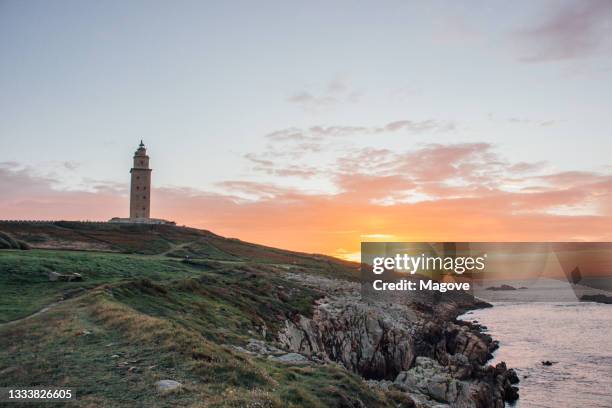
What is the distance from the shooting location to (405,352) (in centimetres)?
4528

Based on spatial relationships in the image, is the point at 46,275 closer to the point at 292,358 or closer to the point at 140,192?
the point at 292,358

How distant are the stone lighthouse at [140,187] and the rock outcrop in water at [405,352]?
73.8 meters

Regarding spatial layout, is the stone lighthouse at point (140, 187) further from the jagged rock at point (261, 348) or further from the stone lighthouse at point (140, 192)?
the jagged rock at point (261, 348)

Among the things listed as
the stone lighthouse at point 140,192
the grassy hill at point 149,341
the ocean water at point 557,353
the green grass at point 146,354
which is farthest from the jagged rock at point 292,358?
the stone lighthouse at point 140,192

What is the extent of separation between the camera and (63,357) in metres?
18.5

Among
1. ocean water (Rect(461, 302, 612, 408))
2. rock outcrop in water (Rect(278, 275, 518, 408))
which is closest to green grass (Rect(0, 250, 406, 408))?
rock outcrop in water (Rect(278, 275, 518, 408))

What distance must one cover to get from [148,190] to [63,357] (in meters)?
105

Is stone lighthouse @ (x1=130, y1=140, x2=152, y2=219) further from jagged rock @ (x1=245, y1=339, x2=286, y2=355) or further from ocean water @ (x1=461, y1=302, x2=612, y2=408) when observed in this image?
jagged rock @ (x1=245, y1=339, x2=286, y2=355)

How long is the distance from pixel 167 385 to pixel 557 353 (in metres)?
59.1

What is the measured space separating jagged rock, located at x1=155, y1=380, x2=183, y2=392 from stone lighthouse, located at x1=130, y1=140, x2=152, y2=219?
107804 millimetres

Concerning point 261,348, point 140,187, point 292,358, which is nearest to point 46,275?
point 261,348

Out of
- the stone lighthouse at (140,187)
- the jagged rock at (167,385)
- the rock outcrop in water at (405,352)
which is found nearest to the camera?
the jagged rock at (167,385)

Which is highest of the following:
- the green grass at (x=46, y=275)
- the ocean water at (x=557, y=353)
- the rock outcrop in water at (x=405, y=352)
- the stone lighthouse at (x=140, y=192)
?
the stone lighthouse at (x=140, y=192)

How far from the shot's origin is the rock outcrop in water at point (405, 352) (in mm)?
32938
